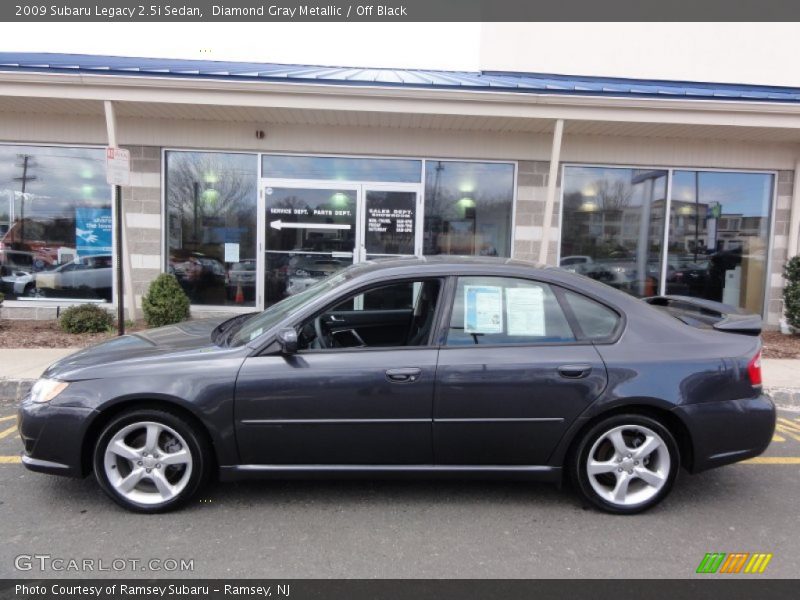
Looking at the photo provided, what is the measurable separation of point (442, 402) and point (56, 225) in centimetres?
836

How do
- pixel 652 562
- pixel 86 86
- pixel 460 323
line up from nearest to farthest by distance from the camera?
pixel 652 562 < pixel 460 323 < pixel 86 86

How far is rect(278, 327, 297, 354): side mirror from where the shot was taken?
3.05 meters

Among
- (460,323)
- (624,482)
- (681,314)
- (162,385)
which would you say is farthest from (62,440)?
(681,314)

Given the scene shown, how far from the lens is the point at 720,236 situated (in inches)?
361

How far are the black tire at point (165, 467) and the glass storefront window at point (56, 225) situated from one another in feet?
21.8

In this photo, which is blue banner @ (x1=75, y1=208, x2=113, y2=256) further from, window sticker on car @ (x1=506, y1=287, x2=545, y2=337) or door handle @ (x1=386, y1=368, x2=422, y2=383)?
window sticker on car @ (x1=506, y1=287, x2=545, y2=337)

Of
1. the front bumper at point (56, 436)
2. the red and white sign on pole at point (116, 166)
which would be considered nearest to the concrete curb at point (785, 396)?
the front bumper at point (56, 436)

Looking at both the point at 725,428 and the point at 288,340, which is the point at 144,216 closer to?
the point at 288,340

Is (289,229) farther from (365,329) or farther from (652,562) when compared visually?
(652,562)

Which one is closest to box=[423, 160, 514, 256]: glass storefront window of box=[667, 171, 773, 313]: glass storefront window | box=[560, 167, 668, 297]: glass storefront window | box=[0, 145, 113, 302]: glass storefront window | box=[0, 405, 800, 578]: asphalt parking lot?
box=[560, 167, 668, 297]: glass storefront window

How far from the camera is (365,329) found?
4.14 m

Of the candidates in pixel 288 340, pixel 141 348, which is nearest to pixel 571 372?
pixel 288 340

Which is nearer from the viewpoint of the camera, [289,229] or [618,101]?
[618,101]

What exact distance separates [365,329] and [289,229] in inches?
196
